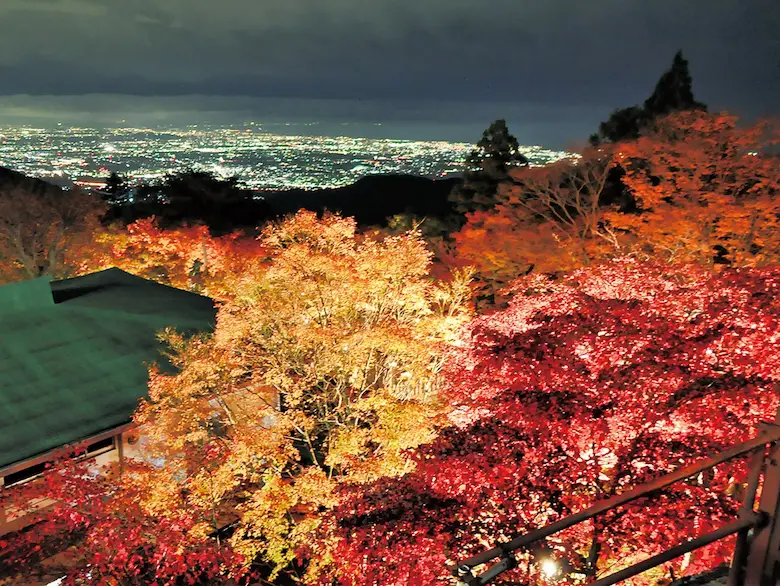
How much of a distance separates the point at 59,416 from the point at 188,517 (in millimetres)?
4227

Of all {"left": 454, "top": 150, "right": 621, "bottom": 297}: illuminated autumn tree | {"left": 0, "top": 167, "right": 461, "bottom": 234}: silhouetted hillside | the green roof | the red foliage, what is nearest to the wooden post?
the red foliage

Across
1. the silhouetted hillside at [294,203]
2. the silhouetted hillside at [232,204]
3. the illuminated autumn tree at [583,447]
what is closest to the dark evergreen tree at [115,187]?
the silhouetted hillside at [232,204]

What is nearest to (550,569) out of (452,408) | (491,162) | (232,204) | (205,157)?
(452,408)

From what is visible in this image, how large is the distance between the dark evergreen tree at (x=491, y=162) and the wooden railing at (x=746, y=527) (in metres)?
27.8

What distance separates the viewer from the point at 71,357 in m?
13.3

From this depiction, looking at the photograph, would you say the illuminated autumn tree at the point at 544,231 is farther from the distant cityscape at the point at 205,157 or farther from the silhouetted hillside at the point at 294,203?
the distant cityscape at the point at 205,157

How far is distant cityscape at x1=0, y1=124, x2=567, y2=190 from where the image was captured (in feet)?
241

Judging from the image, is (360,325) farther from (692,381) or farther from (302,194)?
(302,194)

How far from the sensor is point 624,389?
6379mm

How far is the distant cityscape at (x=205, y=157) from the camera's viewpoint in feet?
241

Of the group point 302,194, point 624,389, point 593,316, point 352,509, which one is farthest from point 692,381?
point 302,194

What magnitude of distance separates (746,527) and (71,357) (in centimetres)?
1433

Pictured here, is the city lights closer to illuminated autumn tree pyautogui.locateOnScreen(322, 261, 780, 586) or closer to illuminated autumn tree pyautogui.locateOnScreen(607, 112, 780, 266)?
illuminated autumn tree pyautogui.locateOnScreen(322, 261, 780, 586)

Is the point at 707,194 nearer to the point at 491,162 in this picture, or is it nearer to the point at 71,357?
the point at 491,162
